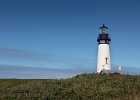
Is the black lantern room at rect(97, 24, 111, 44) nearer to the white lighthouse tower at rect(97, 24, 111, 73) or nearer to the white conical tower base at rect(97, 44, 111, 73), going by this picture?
the white lighthouse tower at rect(97, 24, 111, 73)

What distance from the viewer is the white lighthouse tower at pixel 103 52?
37.9 meters

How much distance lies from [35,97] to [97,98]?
4.80 metres

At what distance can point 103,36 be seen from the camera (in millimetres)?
38344

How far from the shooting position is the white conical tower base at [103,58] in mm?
37844

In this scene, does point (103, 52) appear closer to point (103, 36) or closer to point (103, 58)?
point (103, 58)

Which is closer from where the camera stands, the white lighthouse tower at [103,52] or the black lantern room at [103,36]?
the white lighthouse tower at [103,52]

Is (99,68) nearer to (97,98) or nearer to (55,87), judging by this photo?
(55,87)

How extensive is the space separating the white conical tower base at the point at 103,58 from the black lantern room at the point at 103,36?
2.13ft

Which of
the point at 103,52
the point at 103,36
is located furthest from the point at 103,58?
the point at 103,36

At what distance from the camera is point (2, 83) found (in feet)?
104

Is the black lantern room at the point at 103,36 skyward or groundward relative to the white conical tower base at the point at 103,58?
skyward

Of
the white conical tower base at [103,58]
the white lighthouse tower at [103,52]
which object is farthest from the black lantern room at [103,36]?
the white conical tower base at [103,58]

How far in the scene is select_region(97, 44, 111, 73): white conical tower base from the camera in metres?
37.8

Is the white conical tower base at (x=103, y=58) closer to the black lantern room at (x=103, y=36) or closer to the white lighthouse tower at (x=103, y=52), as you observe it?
the white lighthouse tower at (x=103, y=52)
